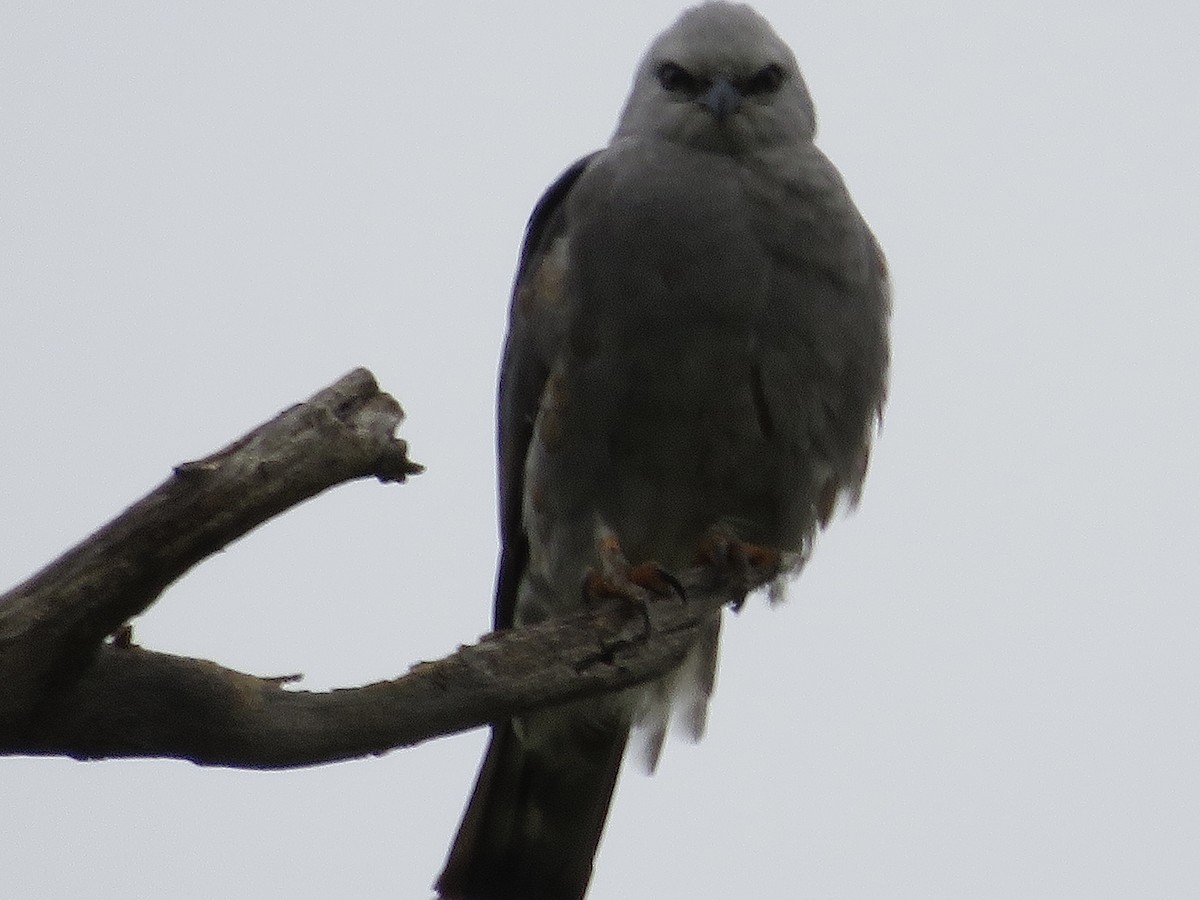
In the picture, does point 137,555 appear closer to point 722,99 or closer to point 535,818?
point 535,818

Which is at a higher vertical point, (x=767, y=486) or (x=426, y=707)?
(x=767, y=486)

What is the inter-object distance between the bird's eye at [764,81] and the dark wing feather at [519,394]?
1.94 ft

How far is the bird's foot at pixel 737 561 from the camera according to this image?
5.06 m

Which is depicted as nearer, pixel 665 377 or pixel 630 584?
pixel 630 584

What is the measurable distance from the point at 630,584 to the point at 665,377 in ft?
2.62

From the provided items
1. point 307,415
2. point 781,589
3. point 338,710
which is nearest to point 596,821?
point 781,589

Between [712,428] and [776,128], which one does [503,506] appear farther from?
[776,128]

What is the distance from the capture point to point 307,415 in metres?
3.22

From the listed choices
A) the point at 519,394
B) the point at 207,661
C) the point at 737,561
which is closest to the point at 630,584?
the point at 737,561

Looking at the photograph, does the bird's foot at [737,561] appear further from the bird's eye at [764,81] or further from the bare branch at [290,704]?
the bird's eye at [764,81]

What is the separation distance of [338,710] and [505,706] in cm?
45

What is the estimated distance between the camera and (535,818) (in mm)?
5676

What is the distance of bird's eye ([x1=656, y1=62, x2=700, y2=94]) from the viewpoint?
18.9 ft

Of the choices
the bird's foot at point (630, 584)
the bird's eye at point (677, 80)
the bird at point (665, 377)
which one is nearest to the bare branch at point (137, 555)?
the bird's foot at point (630, 584)
